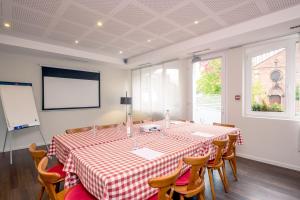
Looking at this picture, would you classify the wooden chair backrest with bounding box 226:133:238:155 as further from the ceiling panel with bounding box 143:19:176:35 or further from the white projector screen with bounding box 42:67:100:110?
the white projector screen with bounding box 42:67:100:110

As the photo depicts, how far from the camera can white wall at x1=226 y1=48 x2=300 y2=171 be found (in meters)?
3.08

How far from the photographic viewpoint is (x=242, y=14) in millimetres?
2686

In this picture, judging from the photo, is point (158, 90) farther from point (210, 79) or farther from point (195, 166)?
point (195, 166)

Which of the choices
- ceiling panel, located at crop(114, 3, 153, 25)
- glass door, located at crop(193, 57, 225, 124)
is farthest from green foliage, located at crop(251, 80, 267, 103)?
ceiling panel, located at crop(114, 3, 153, 25)

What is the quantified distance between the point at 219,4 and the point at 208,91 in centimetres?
244

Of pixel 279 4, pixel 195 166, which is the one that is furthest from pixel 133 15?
pixel 195 166

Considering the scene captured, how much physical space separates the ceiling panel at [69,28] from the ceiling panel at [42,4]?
0.41 meters

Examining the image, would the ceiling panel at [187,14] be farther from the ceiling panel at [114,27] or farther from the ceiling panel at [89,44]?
the ceiling panel at [89,44]

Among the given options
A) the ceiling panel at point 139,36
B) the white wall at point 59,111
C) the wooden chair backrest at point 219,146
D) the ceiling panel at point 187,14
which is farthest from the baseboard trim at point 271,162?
the white wall at point 59,111

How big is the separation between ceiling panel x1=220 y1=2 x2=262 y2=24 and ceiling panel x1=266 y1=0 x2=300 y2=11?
0.17m

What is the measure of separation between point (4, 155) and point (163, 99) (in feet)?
14.6

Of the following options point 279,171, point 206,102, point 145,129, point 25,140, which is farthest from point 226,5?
point 25,140

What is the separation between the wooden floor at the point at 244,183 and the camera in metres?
2.25

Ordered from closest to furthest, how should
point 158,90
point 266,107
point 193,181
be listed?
point 193,181
point 266,107
point 158,90
